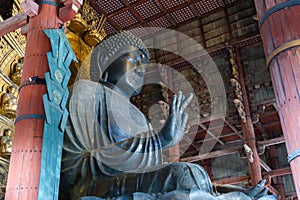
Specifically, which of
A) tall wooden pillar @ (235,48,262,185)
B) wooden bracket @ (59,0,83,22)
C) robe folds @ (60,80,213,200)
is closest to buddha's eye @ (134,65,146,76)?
robe folds @ (60,80,213,200)

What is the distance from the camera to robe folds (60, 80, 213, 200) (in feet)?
7.14

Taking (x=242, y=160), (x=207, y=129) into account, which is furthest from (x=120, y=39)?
→ (x=242, y=160)

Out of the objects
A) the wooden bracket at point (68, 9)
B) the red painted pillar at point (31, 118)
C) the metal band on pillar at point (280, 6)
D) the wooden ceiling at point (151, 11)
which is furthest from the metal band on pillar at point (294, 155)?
the wooden ceiling at point (151, 11)

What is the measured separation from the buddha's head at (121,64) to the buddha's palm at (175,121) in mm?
1140

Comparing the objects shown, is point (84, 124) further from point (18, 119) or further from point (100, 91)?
point (18, 119)

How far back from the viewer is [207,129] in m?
9.90

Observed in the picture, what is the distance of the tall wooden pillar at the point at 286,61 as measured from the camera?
5.57 ft

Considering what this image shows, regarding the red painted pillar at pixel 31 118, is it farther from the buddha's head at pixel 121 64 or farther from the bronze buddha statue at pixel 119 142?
the buddha's head at pixel 121 64

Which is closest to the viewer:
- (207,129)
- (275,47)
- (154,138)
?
(275,47)

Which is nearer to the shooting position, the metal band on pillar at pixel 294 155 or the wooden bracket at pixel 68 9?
the metal band on pillar at pixel 294 155

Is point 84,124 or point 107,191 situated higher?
point 84,124

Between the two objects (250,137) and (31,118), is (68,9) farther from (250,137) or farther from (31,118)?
(250,137)

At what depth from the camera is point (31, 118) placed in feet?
7.34

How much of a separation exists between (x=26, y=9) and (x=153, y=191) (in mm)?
1460
